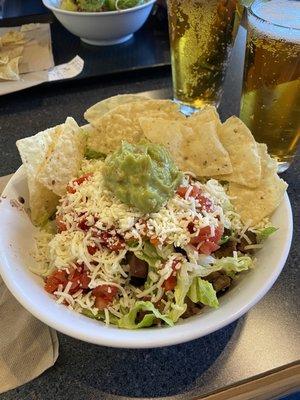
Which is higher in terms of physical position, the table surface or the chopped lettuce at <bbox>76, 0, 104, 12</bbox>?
the chopped lettuce at <bbox>76, 0, 104, 12</bbox>

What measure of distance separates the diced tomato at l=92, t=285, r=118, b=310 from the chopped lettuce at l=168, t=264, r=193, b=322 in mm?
114

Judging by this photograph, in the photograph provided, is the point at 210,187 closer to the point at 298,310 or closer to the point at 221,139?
the point at 221,139

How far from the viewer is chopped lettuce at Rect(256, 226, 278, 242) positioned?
894 mm

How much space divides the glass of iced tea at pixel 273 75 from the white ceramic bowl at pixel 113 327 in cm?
24

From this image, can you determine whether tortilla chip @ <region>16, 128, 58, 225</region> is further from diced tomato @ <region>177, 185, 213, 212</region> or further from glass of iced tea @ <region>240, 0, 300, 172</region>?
glass of iced tea @ <region>240, 0, 300, 172</region>

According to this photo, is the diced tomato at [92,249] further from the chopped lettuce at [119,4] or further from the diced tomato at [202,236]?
the chopped lettuce at [119,4]

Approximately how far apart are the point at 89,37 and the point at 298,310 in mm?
1259

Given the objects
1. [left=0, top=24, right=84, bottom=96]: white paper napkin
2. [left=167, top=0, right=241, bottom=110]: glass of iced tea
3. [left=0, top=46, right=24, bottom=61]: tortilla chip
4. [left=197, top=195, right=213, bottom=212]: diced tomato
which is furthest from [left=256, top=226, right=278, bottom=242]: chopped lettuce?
[left=0, top=46, right=24, bottom=61]: tortilla chip

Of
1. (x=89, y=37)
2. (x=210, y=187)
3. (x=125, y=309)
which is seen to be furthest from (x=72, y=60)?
(x=125, y=309)

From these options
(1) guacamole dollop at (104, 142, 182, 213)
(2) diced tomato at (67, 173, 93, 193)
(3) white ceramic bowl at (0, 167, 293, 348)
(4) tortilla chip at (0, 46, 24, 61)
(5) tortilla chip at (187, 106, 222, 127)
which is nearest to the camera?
(3) white ceramic bowl at (0, 167, 293, 348)

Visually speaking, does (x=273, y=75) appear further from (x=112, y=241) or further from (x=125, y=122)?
(x=112, y=241)

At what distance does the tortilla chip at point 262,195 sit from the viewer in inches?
37.6

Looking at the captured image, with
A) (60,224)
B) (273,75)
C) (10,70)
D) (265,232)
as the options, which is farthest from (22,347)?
(10,70)

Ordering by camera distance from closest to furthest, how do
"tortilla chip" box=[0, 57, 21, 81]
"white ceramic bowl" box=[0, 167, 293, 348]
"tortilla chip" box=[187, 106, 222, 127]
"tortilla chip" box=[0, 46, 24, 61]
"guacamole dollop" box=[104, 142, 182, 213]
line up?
"white ceramic bowl" box=[0, 167, 293, 348] → "guacamole dollop" box=[104, 142, 182, 213] → "tortilla chip" box=[187, 106, 222, 127] → "tortilla chip" box=[0, 57, 21, 81] → "tortilla chip" box=[0, 46, 24, 61]
